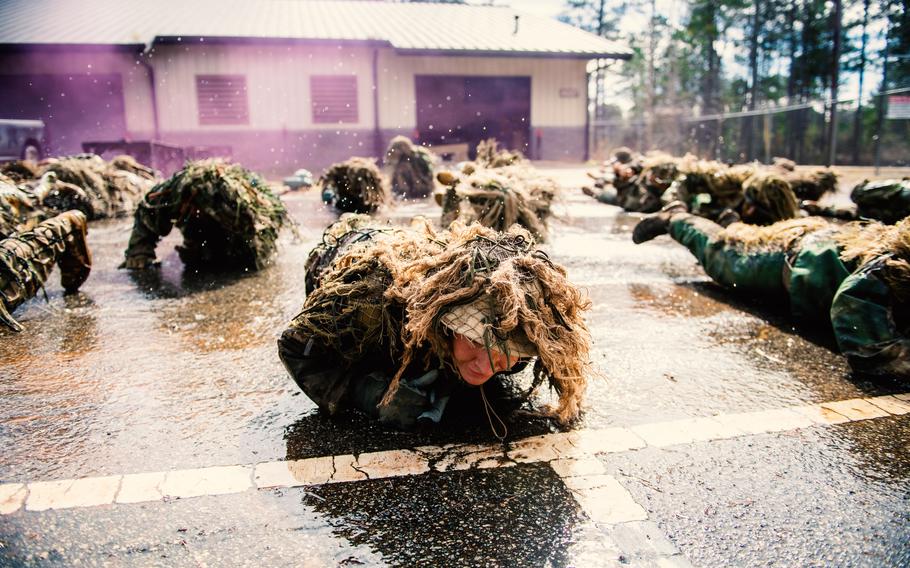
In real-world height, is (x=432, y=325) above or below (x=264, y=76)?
below

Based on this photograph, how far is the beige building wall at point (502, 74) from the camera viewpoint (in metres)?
18.7

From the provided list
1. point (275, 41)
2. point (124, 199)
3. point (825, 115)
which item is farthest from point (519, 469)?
point (825, 115)

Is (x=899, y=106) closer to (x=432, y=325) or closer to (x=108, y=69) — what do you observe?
(x=432, y=325)

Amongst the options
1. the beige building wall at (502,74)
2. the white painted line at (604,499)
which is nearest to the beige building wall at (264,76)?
the beige building wall at (502,74)

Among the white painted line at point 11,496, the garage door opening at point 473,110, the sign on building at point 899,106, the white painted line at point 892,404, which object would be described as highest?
the garage door opening at point 473,110

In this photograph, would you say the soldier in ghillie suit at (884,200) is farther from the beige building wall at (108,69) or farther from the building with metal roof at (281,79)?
the beige building wall at (108,69)

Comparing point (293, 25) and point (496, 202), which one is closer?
point (496, 202)

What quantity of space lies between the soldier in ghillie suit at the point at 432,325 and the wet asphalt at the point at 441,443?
0.17 metres

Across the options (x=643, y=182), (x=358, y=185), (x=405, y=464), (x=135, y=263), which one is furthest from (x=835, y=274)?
(x=358, y=185)

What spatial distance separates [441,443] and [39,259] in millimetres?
3251

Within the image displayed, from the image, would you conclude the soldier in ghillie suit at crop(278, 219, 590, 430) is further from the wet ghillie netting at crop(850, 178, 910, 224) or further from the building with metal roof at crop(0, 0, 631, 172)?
the building with metal roof at crop(0, 0, 631, 172)

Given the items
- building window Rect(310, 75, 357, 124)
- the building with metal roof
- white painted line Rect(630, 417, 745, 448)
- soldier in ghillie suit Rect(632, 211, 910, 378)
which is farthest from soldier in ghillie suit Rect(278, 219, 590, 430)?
building window Rect(310, 75, 357, 124)

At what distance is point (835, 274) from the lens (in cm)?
352

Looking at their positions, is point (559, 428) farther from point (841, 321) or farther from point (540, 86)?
point (540, 86)
